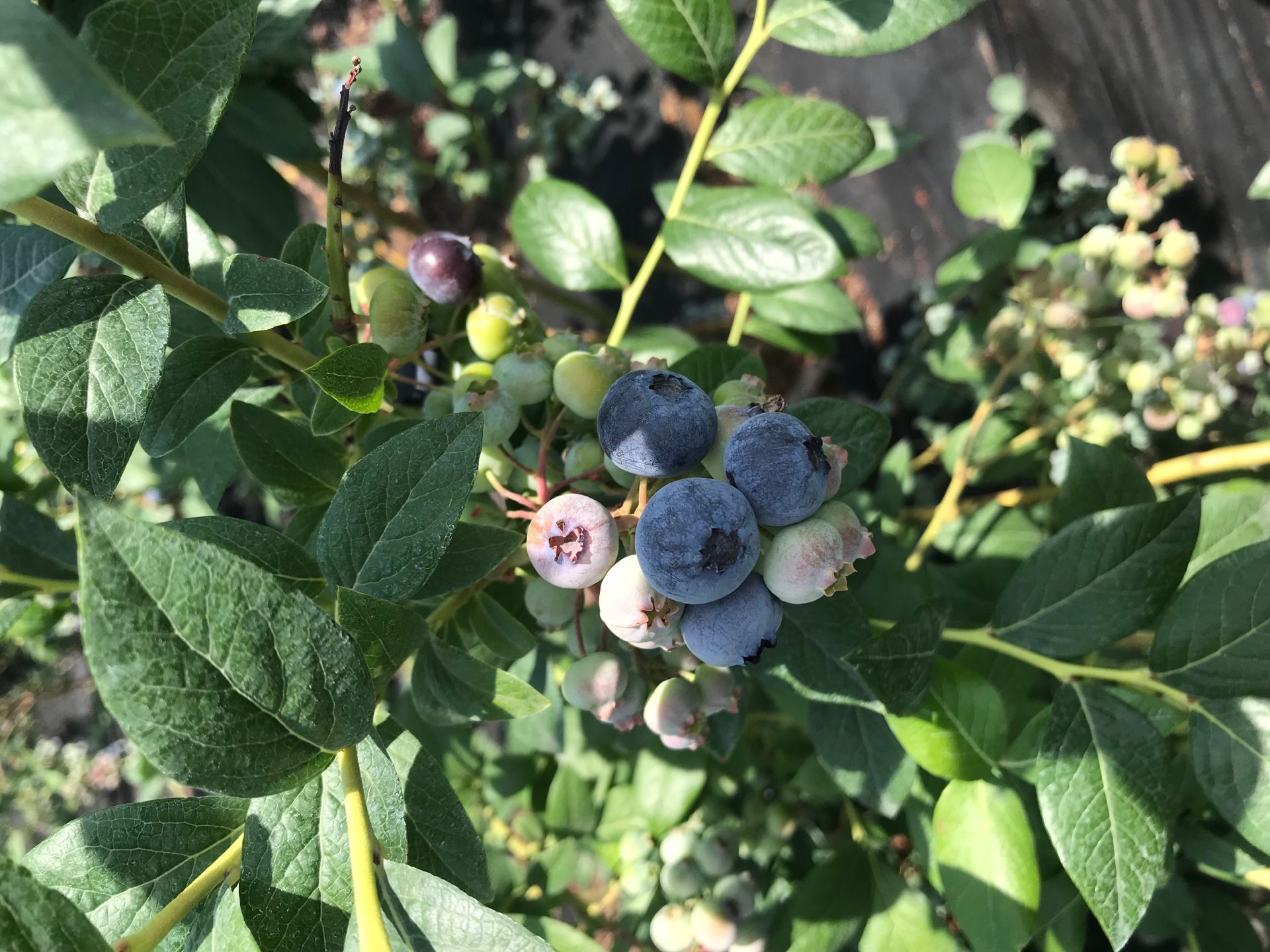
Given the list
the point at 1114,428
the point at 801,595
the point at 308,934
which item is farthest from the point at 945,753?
the point at 1114,428

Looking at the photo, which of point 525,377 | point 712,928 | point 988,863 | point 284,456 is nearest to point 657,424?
point 525,377

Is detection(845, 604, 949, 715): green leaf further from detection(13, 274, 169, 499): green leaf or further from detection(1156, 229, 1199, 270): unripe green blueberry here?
detection(1156, 229, 1199, 270): unripe green blueberry

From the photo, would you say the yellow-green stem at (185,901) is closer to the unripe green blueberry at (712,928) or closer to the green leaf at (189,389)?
the green leaf at (189,389)

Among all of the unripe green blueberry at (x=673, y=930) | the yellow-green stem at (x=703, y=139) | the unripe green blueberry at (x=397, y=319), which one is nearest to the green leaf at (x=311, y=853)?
the unripe green blueberry at (x=397, y=319)

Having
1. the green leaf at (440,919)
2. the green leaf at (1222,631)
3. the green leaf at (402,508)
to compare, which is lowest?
the green leaf at (1222,631)

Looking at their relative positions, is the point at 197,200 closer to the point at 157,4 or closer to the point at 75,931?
the point at 157,4
